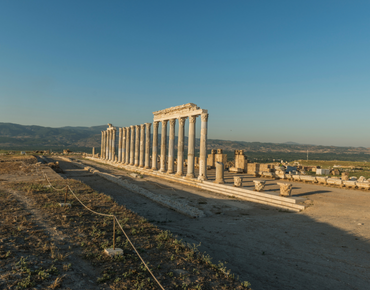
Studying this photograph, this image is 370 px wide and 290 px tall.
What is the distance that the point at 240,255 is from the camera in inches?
312

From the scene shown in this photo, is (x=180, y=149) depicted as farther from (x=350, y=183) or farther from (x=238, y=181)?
(x=350, y=183)

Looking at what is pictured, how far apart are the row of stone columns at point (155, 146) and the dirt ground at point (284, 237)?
7.75m

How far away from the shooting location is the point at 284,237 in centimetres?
950

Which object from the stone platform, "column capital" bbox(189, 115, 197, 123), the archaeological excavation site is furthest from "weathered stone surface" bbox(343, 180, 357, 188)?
"column capital" bbox(189, 115, 197, 123)

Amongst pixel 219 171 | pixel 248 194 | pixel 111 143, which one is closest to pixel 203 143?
pixel 219 171

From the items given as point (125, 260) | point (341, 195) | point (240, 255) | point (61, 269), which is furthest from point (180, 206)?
point (341, 195)

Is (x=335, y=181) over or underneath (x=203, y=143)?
underneath

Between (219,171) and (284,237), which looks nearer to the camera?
(284,237)

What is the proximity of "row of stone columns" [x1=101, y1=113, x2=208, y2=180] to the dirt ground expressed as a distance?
7754mm

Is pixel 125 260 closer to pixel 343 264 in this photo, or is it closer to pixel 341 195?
pixel 343 264

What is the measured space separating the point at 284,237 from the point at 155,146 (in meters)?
24.0

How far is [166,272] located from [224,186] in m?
14.3

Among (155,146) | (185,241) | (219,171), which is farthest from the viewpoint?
(155,146)

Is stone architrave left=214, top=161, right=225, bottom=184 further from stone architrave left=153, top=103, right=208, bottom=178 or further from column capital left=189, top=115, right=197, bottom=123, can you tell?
column capital left=189, top=115, right=197, bottom=123
